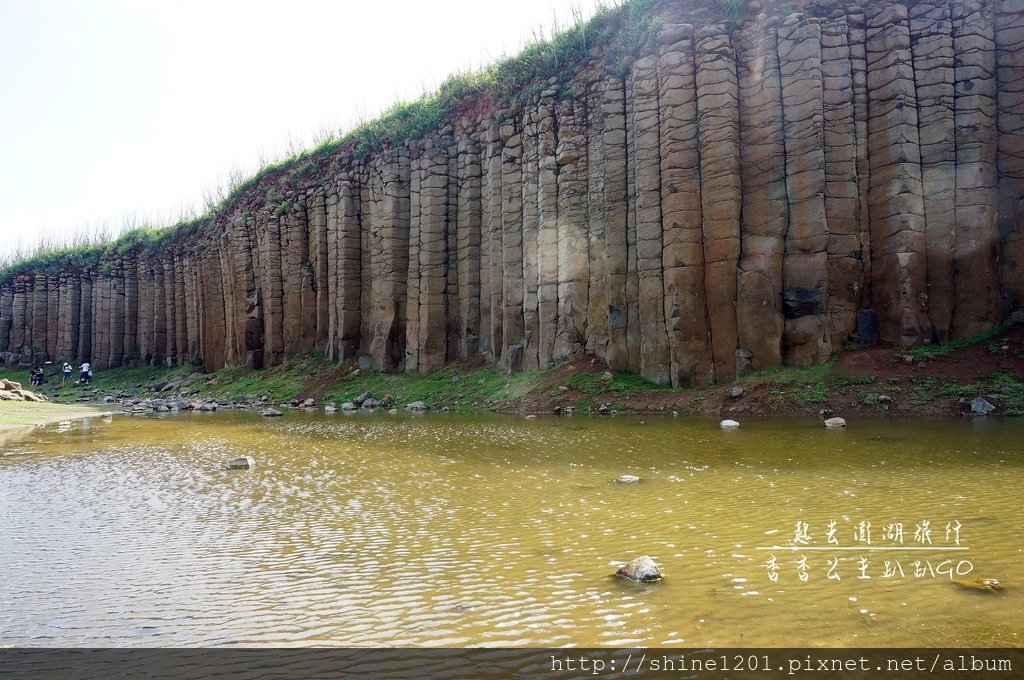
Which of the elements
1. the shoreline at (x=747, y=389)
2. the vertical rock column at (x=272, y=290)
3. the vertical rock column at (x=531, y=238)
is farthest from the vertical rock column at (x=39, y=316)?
the vertical rock column at (x=531, y=238)

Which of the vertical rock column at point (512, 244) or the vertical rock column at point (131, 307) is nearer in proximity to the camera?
the vertical rock column at point (512, 244)

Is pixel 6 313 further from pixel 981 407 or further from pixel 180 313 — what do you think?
pixel 981 407

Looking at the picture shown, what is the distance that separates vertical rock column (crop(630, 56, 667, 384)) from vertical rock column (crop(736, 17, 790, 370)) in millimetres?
2073

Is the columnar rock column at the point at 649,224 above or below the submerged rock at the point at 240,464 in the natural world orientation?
above

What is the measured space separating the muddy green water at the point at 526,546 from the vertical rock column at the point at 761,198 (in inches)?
235

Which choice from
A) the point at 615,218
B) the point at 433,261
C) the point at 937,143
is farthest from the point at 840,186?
the point at 433,261

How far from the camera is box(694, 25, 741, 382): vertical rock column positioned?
15.2 meters

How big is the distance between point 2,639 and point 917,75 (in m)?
18.7

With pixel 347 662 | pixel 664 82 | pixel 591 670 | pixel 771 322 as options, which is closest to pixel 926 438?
pixel 771 322

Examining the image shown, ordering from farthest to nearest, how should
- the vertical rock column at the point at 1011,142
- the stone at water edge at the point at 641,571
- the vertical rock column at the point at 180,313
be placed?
the vertical rock column at the point at 180,313 < the vertical rock column at the point at 1011,142 < the stone at water edge at the point at 641,571

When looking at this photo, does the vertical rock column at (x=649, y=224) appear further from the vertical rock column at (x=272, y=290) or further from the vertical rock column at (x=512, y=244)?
the vertical rock column at (x=272, y=290)

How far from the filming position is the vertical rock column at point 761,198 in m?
14.7

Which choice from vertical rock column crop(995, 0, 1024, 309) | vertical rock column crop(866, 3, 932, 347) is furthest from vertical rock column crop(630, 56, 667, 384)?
vertical rock column crop(995, 0, 1024, 309)

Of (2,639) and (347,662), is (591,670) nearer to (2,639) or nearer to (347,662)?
(347,662)
